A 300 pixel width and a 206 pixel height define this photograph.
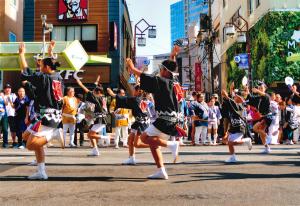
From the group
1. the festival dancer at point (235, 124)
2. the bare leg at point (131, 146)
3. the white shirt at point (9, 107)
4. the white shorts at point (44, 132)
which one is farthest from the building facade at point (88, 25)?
the white shorts at point (44, 132)

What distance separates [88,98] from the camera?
10.7 meters

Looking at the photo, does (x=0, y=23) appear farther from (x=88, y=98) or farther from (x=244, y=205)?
(x=244, y=205)

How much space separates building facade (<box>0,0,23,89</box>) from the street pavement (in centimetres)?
2091

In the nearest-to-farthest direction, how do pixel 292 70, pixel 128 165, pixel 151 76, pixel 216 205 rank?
pixel 216 205 < pixel 151 76 < pixel 128 165 < pixel 292 70

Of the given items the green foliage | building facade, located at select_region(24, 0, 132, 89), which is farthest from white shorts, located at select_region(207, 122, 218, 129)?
building facade, located at select_region(24, 0, 132, 89)

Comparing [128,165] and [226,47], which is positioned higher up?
[226,47]

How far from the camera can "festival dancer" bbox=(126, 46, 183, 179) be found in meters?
6.50

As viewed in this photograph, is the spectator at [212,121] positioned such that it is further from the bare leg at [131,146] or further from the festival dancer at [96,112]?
the bare leg at [131,146]

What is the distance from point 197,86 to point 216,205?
38.9 m

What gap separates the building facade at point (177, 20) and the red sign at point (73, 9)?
134 meters

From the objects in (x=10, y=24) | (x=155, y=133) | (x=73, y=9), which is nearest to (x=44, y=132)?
(x=155, y=133)

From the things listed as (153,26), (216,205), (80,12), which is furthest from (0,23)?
(216,205)

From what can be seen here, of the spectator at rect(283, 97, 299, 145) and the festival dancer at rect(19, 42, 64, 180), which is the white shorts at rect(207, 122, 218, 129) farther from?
the festival dancer at rect(19, 42, 64, 180)

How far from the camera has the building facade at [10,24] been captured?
27.9 metres
